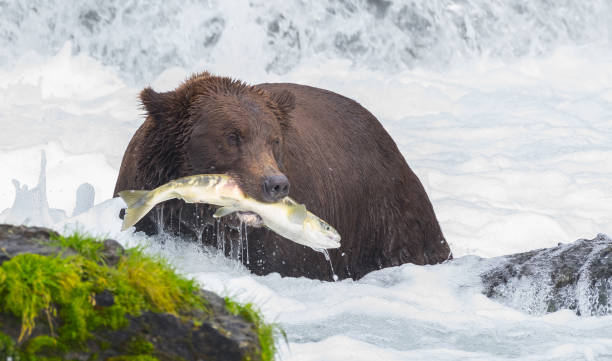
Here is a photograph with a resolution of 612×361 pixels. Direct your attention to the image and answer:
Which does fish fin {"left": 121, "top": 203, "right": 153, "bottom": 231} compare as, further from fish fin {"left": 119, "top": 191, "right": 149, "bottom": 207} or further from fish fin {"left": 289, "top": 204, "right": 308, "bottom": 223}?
fish fin {"left": 289, "top": 204, "right": 308, "bottom": 223}

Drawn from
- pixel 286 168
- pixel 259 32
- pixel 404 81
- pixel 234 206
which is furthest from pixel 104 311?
pixel 404 81

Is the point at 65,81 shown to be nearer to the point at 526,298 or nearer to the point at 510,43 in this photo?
the point at 510,43

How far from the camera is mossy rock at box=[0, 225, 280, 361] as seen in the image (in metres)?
3.32

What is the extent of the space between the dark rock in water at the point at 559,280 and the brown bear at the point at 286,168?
3.63 ft

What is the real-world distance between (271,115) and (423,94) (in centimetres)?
1419

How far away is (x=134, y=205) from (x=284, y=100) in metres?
1.82

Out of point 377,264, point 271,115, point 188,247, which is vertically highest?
point 271,115

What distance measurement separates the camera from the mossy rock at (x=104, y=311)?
3.32 metres

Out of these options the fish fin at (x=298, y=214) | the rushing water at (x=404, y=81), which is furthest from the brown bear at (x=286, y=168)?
the rushing water at (x=404, y=81)

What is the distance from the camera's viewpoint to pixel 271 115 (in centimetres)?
691

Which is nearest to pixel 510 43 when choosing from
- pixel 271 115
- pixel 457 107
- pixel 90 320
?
pixel 457 107

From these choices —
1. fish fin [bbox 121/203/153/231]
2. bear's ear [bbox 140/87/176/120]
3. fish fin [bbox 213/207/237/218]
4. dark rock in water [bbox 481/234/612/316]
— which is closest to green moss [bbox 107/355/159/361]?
fish fin [bbox 121/203/153/231]

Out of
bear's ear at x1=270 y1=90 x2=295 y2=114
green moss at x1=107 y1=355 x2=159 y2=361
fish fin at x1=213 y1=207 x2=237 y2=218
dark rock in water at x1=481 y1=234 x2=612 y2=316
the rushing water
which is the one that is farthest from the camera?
the rushing water

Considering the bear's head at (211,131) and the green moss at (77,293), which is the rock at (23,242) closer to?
the green moss at (77,293)
